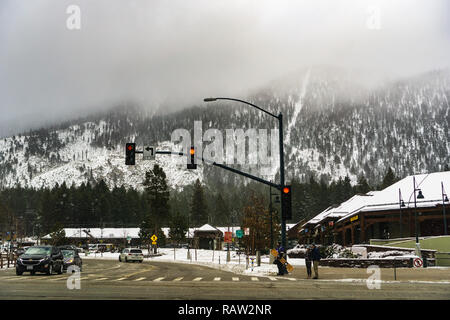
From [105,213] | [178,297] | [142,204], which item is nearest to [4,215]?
[105,213]

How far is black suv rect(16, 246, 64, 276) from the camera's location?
91.0 ft

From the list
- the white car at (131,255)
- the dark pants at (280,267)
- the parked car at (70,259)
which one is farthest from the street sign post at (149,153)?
the white car at (131,255)

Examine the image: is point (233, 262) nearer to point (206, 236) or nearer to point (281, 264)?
point (281, 264)

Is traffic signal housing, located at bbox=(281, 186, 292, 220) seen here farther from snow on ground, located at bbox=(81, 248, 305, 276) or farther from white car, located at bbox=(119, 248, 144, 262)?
white car, located at bbox=(119, 248, 144, 262)

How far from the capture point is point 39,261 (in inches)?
1099

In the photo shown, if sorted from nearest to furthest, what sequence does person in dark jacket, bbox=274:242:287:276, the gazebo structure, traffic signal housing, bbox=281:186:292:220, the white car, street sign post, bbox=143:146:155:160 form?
person in dark jacket, bbox=274:242:287:276, traffic signal housing, bbox=281:186:292:220, street sign post, bbox=143:146:155:160, the white car, the gazebo structure

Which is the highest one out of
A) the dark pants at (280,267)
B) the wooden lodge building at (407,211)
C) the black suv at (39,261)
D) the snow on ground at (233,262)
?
the wooden lodge building at (407,211)

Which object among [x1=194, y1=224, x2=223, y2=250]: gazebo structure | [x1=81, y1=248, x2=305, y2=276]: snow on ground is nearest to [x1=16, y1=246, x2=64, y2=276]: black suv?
[x1=81, y1=248, x2=305, y2=276]: snow on ground

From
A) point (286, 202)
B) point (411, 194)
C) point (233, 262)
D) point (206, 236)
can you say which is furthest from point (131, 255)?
point (206, 236)

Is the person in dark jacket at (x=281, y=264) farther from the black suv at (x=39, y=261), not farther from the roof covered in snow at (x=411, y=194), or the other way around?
the roof covered in snow at (x=411, y=194)

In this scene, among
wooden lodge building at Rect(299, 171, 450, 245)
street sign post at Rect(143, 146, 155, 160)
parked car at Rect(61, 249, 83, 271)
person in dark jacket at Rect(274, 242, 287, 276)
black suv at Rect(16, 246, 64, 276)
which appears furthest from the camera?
wooden lodge building at Rect(299, 171, 450, 245)

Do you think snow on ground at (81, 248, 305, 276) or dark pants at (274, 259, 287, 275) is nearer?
dark pants at (274, 259, 287, 275)

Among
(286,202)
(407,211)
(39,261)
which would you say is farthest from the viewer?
(407,211)

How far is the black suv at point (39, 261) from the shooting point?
2775cm
